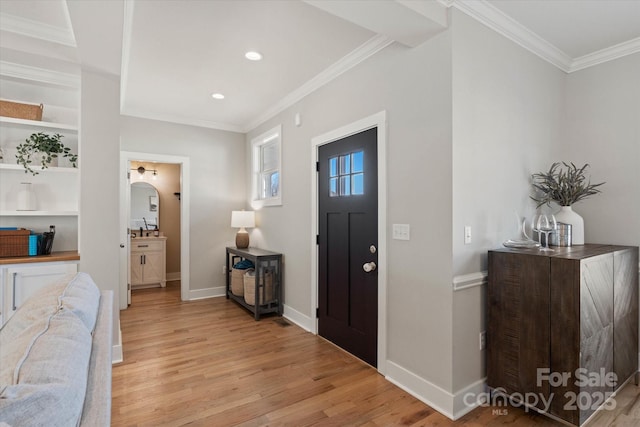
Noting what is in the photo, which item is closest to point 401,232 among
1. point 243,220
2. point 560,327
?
point 560,327

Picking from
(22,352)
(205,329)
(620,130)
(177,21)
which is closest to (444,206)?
(620,130)

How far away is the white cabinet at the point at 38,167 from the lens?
2822 millimetres

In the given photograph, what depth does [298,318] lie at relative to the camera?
3.82 meters

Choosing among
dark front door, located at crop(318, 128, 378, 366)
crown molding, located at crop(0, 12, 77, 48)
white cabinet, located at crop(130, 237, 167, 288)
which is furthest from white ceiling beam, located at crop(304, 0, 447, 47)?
white cabinet, located at crop(130, 237, 167, 288)

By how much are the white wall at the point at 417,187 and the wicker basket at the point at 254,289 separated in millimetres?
1890

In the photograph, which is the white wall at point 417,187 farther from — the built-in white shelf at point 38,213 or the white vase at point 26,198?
the white vase at point 26,198

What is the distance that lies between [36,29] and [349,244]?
288 cm

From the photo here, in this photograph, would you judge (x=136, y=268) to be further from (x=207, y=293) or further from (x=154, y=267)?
(x=207, y=293)

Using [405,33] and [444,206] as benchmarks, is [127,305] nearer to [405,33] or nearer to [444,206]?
[444,206]

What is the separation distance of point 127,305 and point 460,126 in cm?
456

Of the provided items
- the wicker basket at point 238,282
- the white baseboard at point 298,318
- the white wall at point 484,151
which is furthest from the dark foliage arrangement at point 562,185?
the wicker basket at point 238,282

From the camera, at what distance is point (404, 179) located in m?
2.44

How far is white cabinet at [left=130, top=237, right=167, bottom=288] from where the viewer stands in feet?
17.9

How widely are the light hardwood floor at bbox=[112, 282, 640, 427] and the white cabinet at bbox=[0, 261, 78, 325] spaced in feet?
2.89
